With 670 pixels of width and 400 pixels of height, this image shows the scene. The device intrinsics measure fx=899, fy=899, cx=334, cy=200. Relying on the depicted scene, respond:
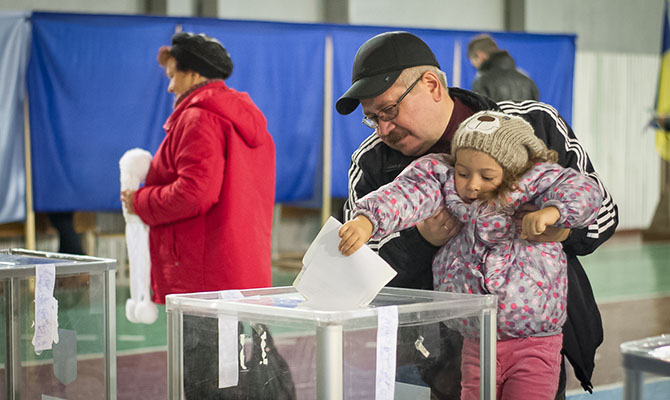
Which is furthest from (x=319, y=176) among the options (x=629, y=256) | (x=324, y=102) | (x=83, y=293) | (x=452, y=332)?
(x=452, y=332)

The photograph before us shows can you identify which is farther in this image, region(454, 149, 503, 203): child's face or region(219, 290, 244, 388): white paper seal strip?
region(454, 149, 503, 203): child's face

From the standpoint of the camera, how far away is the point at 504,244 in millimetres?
1780

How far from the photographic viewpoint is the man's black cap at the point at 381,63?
188 cm

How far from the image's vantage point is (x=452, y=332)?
1.59 metres

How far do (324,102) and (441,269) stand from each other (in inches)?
220

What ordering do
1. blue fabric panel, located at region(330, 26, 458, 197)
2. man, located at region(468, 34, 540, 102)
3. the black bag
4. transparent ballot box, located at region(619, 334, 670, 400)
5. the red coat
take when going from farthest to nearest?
blue fabric panel, located at region(330, 26, 458, 197) < man, located at region(468, 34, 540, 102) < the red coat < the black bag < transparent ballot box, located at region(619, 334, 670, 400)

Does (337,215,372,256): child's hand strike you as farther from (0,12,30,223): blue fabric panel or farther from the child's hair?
(0,12,30,223): blue fabric panel

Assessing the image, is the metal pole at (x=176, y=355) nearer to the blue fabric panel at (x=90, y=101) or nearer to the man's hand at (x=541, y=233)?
the man's hand at (x=541, y=233)

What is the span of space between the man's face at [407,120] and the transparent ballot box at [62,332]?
0.80 m

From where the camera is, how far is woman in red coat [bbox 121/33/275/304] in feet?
9.71

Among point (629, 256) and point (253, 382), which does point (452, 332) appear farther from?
point (629, 256)

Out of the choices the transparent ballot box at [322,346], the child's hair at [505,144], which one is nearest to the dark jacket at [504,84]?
the child's hair at [505,144]

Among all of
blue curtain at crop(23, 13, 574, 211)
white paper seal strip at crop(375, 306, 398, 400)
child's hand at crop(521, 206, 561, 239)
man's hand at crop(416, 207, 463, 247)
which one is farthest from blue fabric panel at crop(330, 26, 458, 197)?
white paper seal strip at crop(375, 306, 398, 400)

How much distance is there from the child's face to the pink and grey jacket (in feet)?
0.09
